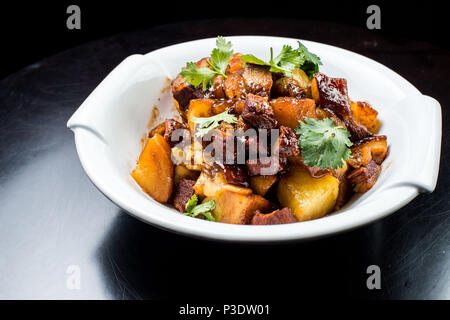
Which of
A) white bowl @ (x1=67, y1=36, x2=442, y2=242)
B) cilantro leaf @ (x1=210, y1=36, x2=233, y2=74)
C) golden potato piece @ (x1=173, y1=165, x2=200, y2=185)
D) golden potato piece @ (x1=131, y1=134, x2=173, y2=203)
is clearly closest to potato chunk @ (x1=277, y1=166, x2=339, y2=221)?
white bowl @ (x1=67, y1=36, x2=442, y2=242)

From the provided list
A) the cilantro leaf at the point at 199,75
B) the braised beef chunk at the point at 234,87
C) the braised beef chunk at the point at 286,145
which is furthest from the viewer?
the cilantro leaf at the point at 199,75

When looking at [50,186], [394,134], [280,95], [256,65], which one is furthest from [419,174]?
[50,186]

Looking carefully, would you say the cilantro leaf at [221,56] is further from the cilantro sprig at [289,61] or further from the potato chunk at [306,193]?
the potato chunk at [306,193]

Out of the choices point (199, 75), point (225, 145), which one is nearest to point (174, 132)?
point (199, 75)

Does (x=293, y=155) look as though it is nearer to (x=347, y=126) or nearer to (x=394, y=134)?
(x=347, y=126)

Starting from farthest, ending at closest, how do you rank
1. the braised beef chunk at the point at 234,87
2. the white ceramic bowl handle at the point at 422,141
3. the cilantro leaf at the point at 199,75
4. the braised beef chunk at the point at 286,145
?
1. the cilantro leaf at the point at 199,75
2. the braised beef chunk at the point at 234,87
3. the braised beef chunk at the point at 286,145
4. the white ceramic bowl handle at the point at 422,141

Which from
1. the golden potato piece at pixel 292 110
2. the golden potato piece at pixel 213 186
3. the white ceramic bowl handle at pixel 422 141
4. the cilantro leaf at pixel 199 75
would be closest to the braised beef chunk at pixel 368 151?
the white ceramic bowl handle at pixel 422 141
